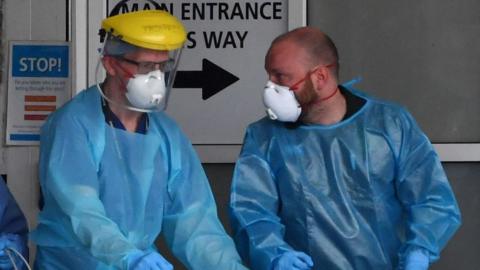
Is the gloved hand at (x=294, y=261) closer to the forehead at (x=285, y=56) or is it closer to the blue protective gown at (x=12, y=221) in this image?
the forehead at (x=285, y=56)

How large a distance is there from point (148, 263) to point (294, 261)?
20.1 inches

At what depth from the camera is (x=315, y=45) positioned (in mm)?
3777

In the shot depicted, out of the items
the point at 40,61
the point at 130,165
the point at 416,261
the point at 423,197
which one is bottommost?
the point at 416,261

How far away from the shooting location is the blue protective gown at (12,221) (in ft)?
11.7

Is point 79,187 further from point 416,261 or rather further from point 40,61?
point 40,61

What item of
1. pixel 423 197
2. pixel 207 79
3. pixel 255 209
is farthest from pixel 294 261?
pixel 207 79

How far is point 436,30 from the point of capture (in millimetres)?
4789

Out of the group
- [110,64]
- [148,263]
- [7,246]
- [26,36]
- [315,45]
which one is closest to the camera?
[148,263]

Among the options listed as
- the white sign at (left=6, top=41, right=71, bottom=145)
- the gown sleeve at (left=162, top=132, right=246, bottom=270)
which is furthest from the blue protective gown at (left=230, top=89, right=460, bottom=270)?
the white sign at (left=6, top=41, right=71, bottom=145)

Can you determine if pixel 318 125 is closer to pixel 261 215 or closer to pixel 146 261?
pixel 261 215

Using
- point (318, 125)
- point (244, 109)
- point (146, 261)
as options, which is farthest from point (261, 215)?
point (244, 109)

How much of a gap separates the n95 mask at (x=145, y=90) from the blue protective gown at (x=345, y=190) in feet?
1.42

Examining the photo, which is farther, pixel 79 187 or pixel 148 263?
pixel 79 187

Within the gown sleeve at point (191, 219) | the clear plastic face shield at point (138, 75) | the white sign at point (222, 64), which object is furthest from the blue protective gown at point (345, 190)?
the white sign at point (222, 64)
